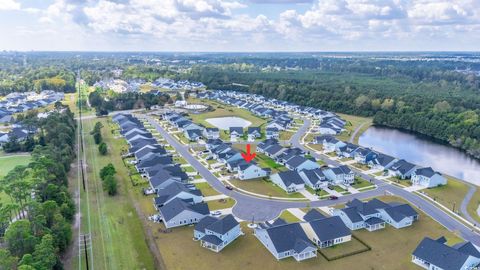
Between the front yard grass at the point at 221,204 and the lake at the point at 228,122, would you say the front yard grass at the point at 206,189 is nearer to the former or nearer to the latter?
the front yard grass at the point at 221,204

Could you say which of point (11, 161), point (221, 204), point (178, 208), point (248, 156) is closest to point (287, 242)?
point (221, 204)

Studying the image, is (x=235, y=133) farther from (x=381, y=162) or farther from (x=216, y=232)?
(x=216, y=232)

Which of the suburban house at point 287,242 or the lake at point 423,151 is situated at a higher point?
the suburban house at point 287,242

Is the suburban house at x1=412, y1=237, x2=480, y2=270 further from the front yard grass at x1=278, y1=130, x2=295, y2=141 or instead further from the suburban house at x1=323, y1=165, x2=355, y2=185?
the front yard grass at x1=278, y1=130, x2=295, y2=141

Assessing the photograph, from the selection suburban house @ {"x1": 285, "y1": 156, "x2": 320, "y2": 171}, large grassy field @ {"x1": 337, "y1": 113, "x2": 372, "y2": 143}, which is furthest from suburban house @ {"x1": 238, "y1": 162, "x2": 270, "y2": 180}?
large grassy field @ {"x1": 337, "y1": 113, "x2": 372, "y2": 143}

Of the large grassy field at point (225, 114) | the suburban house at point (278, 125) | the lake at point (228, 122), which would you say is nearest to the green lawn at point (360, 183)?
the suburban house at point (278, 125)

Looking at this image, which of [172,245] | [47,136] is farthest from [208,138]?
[172,245]

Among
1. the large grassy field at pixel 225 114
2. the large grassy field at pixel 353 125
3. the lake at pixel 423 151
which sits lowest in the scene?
the lake at pixel 423 151

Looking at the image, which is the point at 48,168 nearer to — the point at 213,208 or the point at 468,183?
the point at 213,208
